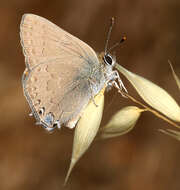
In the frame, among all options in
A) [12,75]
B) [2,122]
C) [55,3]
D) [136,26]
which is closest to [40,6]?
[55,3]

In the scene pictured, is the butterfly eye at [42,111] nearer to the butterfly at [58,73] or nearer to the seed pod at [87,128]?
the butterfly at [58,73]

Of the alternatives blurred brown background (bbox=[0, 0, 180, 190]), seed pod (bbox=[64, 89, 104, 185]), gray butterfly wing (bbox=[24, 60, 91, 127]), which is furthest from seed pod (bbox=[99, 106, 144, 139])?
blurred brown background (bbox=[0, 0, 180, 190])

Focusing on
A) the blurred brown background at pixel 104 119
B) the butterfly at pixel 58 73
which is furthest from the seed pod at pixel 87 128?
the blurred brown background at pixel 104 119

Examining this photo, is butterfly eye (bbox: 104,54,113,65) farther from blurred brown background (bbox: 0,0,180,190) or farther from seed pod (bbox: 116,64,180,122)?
blurred brown background (bbox: 0,0,180,190)

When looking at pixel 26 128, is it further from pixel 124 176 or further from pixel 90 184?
pixel 124 176

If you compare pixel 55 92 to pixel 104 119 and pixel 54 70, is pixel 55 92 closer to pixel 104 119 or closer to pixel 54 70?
pixel 54 70
